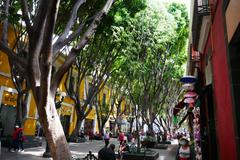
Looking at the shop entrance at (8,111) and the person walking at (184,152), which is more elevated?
the shop entrance at (8,111)

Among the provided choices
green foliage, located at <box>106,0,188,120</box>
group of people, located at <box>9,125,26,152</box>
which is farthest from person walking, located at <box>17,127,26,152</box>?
green foliage, located at <box>106,0,188,120</box>

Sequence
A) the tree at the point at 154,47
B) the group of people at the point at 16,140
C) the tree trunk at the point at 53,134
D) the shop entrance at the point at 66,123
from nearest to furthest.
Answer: the tree trunk at the point at 53,134
the group of people at the point at 16,140
the tree at the point at 154,47
the shop entrance at the point at 66,123

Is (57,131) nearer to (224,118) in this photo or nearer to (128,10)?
(224,118)

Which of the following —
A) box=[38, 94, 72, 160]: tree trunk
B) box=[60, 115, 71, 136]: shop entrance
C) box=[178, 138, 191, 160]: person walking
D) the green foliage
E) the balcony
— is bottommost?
box=[178, 138, 191, 160]: person walking

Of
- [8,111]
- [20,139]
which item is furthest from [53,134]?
[8,111]

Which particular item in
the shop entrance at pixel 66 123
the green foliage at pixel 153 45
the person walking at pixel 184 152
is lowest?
the person walking at pixel 184 152

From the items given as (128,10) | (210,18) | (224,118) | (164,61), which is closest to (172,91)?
(164,61)

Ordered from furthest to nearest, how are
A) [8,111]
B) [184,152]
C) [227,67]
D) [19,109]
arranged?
[8,111]
[19,109]
[184,152]
[227,67]

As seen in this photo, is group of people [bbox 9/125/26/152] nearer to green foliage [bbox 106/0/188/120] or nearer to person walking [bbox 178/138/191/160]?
green foliage [bbox 106/0/188/120]

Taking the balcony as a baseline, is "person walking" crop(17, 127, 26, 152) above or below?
below

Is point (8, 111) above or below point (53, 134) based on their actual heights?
above

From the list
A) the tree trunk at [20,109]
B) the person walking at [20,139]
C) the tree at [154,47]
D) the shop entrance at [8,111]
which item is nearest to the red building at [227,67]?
the tree at [154,47]

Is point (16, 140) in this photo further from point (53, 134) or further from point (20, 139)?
point (53, 134)

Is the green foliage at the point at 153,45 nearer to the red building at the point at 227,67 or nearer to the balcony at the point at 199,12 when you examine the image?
the balcony at the point at 199,12
